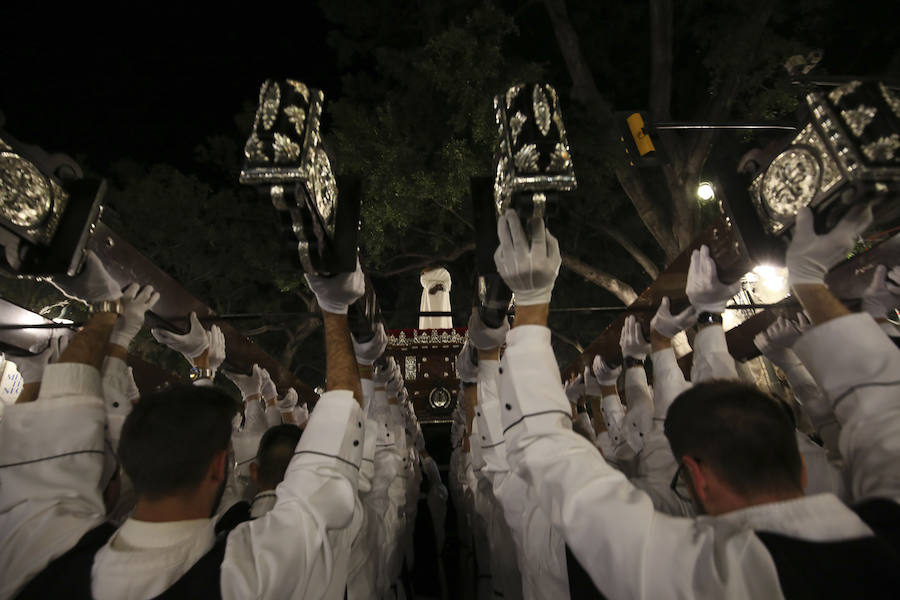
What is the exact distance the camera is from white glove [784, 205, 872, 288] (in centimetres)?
187

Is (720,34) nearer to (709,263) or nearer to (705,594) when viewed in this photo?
(709,263)

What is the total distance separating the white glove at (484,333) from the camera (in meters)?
3.12

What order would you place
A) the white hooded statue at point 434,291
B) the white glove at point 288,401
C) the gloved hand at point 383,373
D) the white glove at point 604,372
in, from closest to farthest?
the gloved hand at point 383,373 → the white glove at point 604,372 → the white glove at point 288,401 → the white hooded statue at point 434,291

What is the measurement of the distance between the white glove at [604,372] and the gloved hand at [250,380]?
378 centimetres

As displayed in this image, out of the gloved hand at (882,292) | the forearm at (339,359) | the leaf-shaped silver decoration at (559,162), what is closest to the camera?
the leaf-shaped silver decoration at (559,162)

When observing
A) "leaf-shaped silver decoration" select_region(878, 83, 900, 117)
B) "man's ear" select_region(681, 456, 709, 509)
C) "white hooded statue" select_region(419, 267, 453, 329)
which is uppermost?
"white hooded statue" select_region(419, 267, 453, 329)

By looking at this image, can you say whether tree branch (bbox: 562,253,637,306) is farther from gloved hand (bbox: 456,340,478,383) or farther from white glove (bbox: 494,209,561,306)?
white glove (bbox: 494,209,561,306)

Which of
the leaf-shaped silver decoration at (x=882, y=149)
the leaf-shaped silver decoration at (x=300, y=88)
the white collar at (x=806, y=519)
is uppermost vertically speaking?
the leaf-shaped silver decoration at (x=300, y=88)

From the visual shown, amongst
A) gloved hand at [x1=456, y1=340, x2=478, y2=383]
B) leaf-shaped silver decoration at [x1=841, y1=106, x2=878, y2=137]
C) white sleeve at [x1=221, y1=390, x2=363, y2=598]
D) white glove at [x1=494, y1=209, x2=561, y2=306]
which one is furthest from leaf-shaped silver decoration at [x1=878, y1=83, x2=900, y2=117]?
gloved hand at [x1=456, y1=340, x2=478, y2=383]

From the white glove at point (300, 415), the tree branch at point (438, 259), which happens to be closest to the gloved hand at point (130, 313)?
the white glove at point (300, 415)

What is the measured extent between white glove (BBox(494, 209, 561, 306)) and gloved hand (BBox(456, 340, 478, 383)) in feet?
5.68

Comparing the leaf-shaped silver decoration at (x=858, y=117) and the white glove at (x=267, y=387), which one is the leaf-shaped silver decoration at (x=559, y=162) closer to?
the leaf-shaped silver decoration at (x=858, y=117)

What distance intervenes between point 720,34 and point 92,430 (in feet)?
34.9

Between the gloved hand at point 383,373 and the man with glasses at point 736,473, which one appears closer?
the man with glasses at point 736,473
